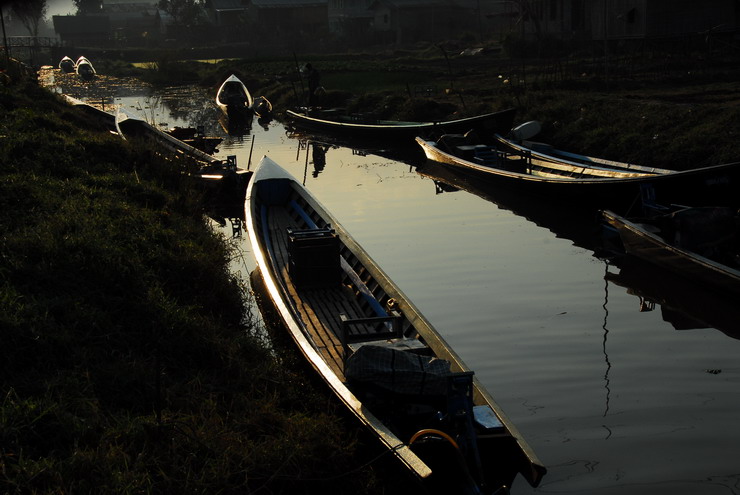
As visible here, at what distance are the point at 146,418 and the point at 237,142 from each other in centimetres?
2339

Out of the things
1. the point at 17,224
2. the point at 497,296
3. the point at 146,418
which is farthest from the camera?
the point at 497,296

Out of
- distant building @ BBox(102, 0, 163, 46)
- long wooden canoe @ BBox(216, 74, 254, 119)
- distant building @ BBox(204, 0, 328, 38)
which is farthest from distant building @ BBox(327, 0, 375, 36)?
distant building @ BBox(102, 0, 163, 46)

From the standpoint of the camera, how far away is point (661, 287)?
12539 millimetres

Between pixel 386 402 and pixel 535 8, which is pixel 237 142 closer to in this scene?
pixel 535 8

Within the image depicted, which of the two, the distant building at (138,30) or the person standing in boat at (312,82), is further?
the distant building at (138,30)

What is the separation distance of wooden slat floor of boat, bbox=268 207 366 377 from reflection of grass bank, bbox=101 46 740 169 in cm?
1058

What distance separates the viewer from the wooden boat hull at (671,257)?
444 inches

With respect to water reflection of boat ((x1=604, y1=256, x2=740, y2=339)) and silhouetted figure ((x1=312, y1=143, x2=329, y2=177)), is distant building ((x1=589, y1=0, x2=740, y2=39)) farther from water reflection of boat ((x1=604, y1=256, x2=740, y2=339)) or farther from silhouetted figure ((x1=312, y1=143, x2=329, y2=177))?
water reflection of boat ((x1=604, y1=256, x2=740, y2=339))

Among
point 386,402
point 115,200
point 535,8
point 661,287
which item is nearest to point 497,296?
point 661,287

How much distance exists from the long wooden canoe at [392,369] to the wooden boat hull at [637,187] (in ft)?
19.9

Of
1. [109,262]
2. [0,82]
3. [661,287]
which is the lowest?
[661,287]

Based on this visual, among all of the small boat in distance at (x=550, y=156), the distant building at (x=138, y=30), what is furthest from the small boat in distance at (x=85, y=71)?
the small boat in distance at (x=550, y=156)

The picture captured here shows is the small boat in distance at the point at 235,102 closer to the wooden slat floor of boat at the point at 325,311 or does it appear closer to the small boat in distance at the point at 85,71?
the wooden slat floor of boat at the point at 325,311

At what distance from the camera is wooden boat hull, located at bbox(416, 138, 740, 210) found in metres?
13.9
